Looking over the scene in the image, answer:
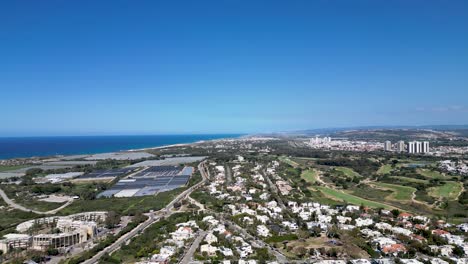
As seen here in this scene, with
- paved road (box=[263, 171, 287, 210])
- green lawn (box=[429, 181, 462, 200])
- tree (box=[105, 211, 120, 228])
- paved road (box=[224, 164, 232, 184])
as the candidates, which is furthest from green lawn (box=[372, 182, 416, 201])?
tree (box=[105, 211, 120, 228])

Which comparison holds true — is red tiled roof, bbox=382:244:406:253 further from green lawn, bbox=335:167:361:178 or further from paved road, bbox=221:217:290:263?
green lawn, bbox=335:167:361:178

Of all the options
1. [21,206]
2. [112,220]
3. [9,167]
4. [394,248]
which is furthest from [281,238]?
[9,167]

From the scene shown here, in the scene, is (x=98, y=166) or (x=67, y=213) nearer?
(x=67, y=213)

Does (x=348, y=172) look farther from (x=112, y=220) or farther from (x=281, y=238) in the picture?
(x=112, y=220)

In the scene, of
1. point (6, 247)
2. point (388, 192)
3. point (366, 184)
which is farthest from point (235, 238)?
point (366, 184)

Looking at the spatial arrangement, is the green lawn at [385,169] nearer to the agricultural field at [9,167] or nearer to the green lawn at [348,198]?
the green lawn at [348,198]

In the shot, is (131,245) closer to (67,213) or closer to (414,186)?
(67,213)
